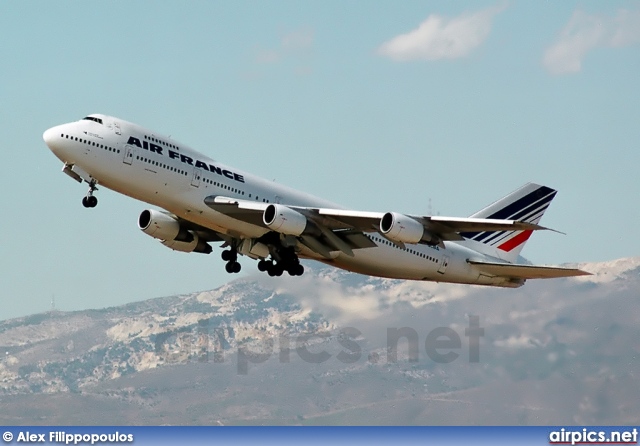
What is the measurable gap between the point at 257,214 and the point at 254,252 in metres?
4.03

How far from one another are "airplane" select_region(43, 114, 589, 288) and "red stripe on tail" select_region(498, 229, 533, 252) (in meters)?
2.16

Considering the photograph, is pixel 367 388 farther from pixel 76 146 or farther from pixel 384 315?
Result: pixel 76 146

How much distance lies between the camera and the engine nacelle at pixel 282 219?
42.5m

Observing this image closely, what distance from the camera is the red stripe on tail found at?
53.9 metres

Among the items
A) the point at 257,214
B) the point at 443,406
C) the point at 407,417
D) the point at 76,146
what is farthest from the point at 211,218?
the point at 407,417

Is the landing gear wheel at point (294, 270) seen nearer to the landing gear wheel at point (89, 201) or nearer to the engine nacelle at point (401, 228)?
the engine nacelle at point (401, 228)

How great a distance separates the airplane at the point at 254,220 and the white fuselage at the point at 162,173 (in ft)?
0.13

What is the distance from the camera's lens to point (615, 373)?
278ft

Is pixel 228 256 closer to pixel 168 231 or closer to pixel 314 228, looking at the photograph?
pixel 168 231

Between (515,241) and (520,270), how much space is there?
208 inches

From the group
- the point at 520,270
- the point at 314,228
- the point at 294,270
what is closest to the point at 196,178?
the point at 314,228

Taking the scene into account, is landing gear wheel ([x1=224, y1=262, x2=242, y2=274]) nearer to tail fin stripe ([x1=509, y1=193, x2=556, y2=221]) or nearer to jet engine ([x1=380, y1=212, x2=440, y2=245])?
jet engine ([x1=380, y1=212, x2=440, y2=245])

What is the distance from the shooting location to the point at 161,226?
47.8m

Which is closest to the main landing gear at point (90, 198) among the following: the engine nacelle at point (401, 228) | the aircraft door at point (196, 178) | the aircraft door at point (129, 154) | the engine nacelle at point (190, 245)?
the aircraft door at point (129, 154)
